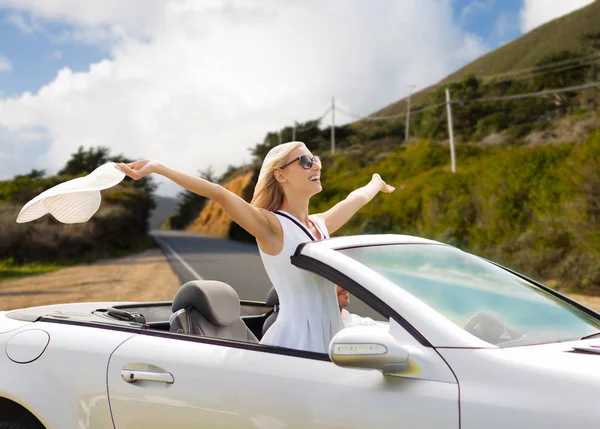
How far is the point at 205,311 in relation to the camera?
3908 mm

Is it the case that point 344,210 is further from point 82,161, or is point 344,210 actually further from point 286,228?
point 82,161

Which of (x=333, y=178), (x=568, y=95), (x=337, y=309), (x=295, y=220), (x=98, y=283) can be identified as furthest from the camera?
(x=568, y=95)

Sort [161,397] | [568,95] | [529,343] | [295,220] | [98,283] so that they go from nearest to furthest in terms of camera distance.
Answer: [529,343]
[161,397]
[295,220]
[98,283]
[568,95]

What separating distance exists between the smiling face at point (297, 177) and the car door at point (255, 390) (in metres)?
0.97

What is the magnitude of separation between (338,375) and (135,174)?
1.23 metres

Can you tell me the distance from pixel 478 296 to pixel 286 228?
92 cm

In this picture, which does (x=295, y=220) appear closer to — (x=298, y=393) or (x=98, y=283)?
(x=298, y=393)

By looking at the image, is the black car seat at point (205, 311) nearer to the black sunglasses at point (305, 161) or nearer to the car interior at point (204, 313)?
the car interior at point (204, 313)

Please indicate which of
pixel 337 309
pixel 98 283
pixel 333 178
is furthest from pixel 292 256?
pixel 333 178

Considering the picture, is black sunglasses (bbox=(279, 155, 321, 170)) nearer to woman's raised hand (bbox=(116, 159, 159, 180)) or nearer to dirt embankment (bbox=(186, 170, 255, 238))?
woman's raised hand (bbox=(116, 159, 159, 180))

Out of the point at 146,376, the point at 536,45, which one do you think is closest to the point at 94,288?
the point at 146,376

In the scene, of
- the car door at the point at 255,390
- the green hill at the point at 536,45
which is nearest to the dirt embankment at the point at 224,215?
the green hill at the point at 536,45

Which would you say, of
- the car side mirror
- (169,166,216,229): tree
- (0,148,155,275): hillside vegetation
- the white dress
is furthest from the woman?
(169,166,216,229): tree

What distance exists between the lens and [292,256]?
3.10 meters
